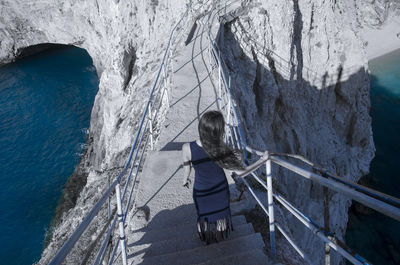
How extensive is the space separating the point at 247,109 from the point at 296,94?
14.4 ft

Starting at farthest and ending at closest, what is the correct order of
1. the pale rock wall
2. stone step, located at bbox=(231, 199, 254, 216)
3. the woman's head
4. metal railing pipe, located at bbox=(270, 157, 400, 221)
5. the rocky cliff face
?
the pale rock wall, the rocky cliff face, stone step, located at bbox=(231, 199, 254, 216), the woman's head, metal railing pipe, located at bbox=(270, 157, 400, 221)

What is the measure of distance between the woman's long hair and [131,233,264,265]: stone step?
38.2 inches

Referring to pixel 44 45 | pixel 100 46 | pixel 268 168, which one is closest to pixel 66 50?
pixel 44 45

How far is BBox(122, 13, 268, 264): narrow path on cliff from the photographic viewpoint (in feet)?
9.37

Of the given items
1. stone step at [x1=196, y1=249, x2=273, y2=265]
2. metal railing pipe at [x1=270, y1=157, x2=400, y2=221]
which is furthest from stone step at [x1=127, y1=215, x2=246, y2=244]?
metal railing pipe at [x1=270, y1=157, x2=400, y2=221]

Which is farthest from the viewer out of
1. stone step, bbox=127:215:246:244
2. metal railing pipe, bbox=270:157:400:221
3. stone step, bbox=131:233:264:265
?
stone step, bbox=127:215:246:244

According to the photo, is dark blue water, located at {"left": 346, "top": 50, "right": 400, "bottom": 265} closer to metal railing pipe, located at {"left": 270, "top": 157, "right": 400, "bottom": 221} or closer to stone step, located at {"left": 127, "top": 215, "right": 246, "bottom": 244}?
stone step, located at {"left": 127, "top": 215, "right": 246, "bottom": 244}

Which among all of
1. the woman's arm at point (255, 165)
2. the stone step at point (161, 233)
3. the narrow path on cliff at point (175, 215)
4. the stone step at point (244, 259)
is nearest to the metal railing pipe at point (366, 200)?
the woman's arm at point (255, 165)

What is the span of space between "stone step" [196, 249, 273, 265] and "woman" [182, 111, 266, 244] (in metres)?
0.34

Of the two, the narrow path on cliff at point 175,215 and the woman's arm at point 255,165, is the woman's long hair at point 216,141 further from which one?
the narrow path on cliff at point 175,215

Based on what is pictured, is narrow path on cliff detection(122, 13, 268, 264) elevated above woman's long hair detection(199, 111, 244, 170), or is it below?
below

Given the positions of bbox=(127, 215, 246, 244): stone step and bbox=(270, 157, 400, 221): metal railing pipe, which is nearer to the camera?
bbox=(270, 157, 400, 221): metal railing pipe

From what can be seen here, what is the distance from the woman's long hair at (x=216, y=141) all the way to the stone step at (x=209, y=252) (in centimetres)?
97

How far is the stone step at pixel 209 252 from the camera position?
9.19 ft
